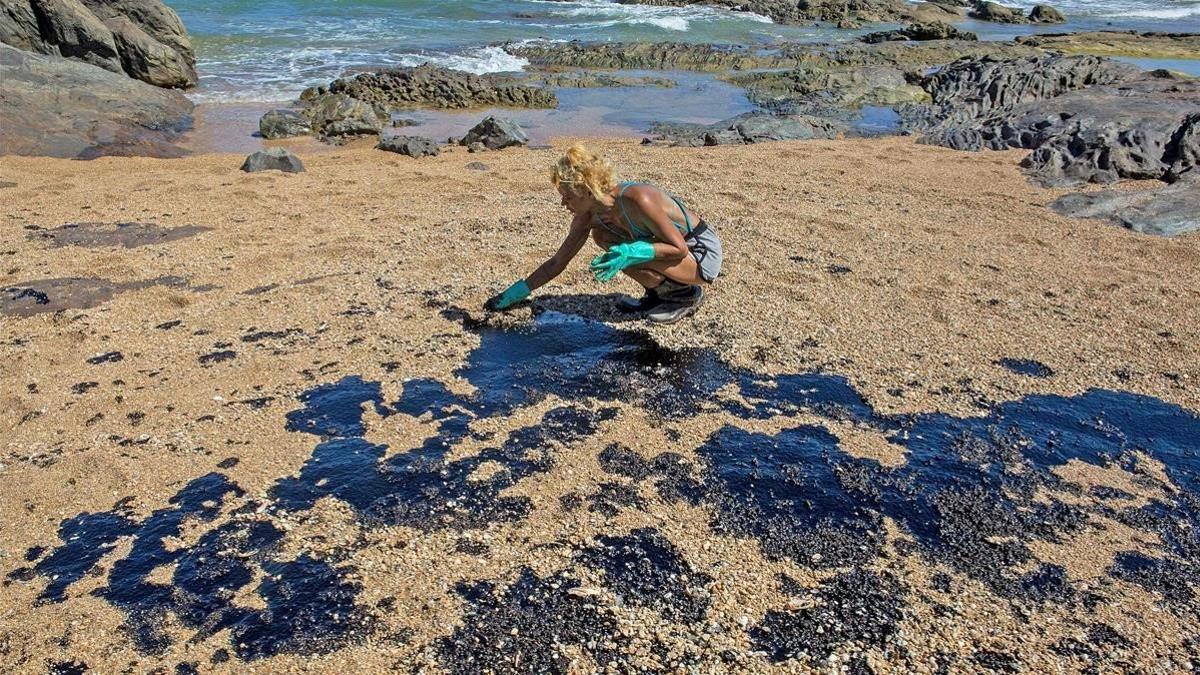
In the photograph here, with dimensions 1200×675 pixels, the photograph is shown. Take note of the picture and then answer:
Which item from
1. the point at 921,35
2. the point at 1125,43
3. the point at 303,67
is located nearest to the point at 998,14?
the point at 1125,43

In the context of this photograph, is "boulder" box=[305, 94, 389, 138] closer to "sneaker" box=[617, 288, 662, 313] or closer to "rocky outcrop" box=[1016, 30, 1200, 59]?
"sneaker" box=[617, 288, 662, 313]

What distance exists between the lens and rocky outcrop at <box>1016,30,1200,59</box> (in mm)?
23203

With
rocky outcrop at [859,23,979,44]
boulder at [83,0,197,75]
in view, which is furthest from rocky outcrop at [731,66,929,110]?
boulder at [83,0,197,75]

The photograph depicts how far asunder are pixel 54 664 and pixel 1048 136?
11.5 metres

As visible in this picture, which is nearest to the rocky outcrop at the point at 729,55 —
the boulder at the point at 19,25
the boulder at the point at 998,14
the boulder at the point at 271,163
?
the boulder at the point at 19,25

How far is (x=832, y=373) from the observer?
4.86 metres

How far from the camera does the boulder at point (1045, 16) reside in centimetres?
3191

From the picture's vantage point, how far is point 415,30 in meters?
22.9

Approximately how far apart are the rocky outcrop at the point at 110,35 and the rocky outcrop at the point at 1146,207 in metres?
13.0

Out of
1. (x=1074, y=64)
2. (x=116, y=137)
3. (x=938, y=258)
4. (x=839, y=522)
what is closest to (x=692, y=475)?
(x=839, y=522)

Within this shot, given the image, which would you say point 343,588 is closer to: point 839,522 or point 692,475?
point 692,475

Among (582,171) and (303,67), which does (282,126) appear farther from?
(582,171)

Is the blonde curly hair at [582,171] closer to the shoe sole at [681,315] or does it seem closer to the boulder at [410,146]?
the shoe sole at [681,315]

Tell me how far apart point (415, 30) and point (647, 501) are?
71.0 feet
